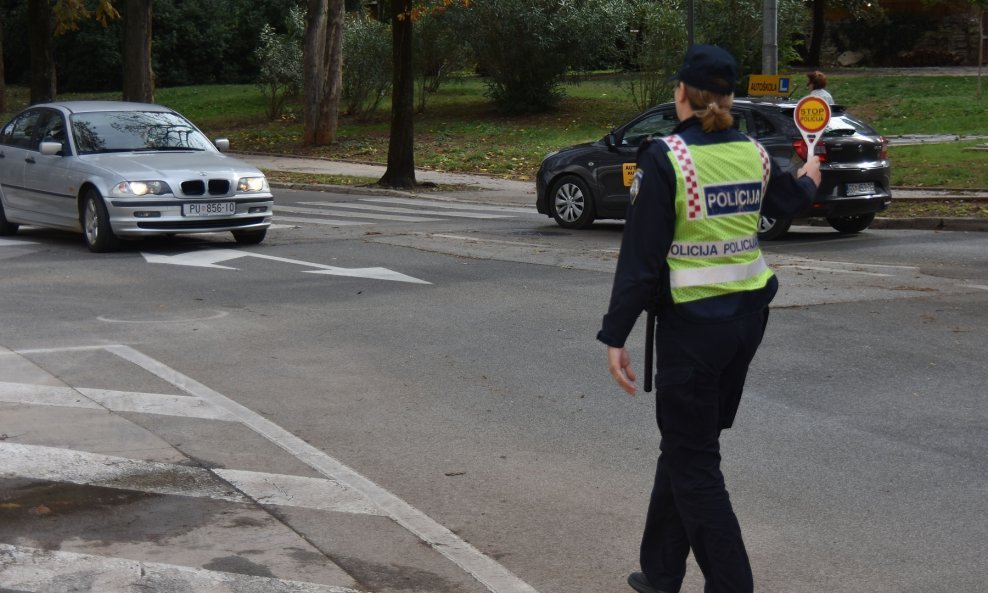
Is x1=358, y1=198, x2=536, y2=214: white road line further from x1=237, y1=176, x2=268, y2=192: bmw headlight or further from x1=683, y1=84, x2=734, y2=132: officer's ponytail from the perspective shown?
x1=683, y1=84, x2=734, y2=132: officer's ponytail

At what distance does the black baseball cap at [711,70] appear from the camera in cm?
408

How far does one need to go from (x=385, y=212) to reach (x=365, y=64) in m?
19.3

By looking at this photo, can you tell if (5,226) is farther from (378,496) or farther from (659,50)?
(659,50)

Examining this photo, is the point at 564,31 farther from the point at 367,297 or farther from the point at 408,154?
the point at 367,297

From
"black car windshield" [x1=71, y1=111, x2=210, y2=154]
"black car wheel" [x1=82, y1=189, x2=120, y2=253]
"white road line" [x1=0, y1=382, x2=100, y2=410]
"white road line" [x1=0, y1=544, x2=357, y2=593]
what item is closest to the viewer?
"white road line" [x1=0, y1=544, x2=357, y2=593]

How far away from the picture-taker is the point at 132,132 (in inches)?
586

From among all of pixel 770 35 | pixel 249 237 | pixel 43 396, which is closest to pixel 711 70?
pixel 43 396

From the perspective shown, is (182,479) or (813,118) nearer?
(182,479)

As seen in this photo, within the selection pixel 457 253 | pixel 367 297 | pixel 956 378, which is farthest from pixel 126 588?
pixel 457 253

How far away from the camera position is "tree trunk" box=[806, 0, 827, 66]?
50312 millimetres

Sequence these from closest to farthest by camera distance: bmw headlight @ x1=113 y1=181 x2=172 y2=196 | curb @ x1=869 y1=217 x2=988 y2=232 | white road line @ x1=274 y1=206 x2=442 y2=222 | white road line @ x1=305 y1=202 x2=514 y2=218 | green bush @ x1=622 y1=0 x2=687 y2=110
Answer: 1. bmw headlight @ x1=113 y1=181 x2=172 y2=196
2. curb @ x1=869 y1=217 x2=988 y2=232
3. white road line @ x1=274 y1=206 x2=442 y2=222
4. white road line @ x1=305 y1=202 x2=514 y2=218
5. green bush @ x1=622 y1=0 x2=687 y2=110

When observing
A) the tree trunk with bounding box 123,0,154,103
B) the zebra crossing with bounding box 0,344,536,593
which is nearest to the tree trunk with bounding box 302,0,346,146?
the tree trunk with bounding box 123,0,154,103

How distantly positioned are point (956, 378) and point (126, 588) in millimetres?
5314

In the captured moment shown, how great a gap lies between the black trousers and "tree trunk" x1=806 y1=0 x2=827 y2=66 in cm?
4857
